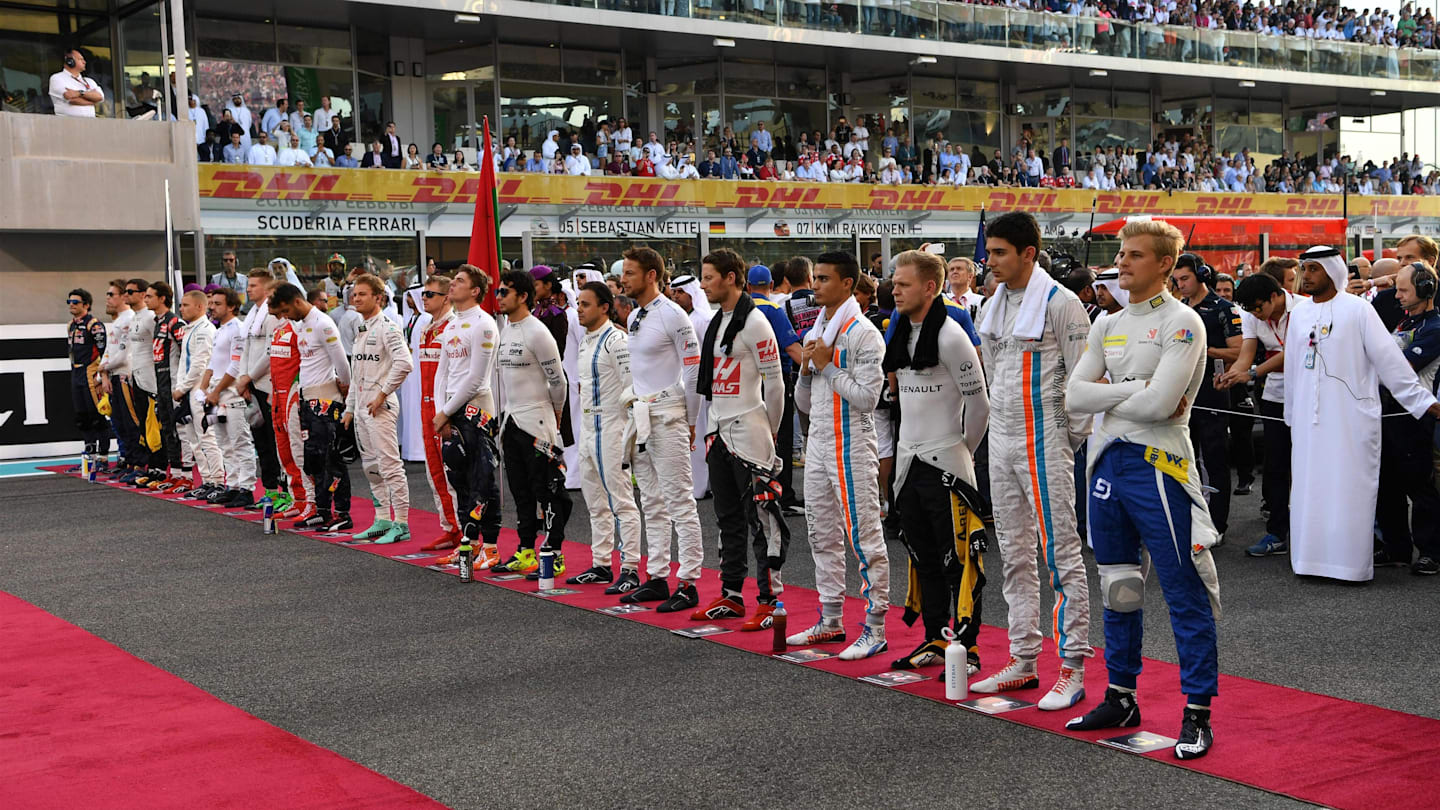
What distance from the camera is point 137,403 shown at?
15.2 metres

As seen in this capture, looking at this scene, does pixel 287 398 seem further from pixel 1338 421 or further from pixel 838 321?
pixel 1338 421

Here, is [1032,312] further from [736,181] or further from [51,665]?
[736,181]

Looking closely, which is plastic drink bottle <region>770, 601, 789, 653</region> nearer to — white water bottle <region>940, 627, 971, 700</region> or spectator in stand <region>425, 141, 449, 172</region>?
white water bottle <region>940, 627, 971, 700</region>

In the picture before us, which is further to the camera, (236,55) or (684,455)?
(236,55)

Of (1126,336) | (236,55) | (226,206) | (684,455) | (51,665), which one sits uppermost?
(236,55)

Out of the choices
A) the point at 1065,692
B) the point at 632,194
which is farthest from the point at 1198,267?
the point at 632,194

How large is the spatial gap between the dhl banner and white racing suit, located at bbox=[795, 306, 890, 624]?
19.0 metres

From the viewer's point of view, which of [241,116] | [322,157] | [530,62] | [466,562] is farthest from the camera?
[530,62]

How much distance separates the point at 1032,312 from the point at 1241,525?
5.89 m

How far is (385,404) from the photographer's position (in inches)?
A: 440

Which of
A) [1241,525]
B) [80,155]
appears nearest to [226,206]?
[80,155]

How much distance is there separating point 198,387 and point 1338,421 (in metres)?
10.2

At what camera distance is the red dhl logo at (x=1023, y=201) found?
3494cm

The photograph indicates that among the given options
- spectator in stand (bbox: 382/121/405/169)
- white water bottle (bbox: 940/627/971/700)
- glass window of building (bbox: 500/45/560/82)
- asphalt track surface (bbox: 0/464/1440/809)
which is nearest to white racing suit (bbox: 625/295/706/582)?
asphalt track surface (bbox: 0/464/1440/809)
